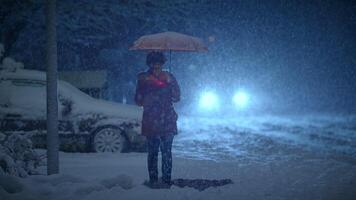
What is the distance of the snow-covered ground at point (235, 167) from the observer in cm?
661

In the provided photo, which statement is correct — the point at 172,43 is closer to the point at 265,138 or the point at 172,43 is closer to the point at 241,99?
the point at 265,138

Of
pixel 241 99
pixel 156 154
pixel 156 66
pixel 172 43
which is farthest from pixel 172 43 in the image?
pixel 241 99

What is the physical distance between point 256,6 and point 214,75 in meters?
4.61

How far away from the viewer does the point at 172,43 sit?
11.7 m

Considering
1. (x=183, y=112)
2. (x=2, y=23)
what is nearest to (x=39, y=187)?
(x=2, y=23)

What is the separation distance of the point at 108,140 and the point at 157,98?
172 inches

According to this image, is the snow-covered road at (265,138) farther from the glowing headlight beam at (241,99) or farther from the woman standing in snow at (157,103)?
the glowing headlight beam at (241,99)

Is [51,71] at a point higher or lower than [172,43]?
lower

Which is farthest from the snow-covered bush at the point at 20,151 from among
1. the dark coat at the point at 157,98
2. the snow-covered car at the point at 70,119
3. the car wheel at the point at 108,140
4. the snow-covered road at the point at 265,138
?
the snow-covered road at the point at 265,138

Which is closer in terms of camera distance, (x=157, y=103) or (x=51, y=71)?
(x=51, y=71)

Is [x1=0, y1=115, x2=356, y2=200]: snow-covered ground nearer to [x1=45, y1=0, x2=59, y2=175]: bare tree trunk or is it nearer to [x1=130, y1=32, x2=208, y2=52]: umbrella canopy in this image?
[x1=45, y1=0, x2=59, y2=175]: bare tree trunk

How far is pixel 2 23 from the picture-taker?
18.3 m

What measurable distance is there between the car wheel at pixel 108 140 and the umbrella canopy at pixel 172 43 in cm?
179

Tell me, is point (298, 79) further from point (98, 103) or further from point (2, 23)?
point (98, 103)
